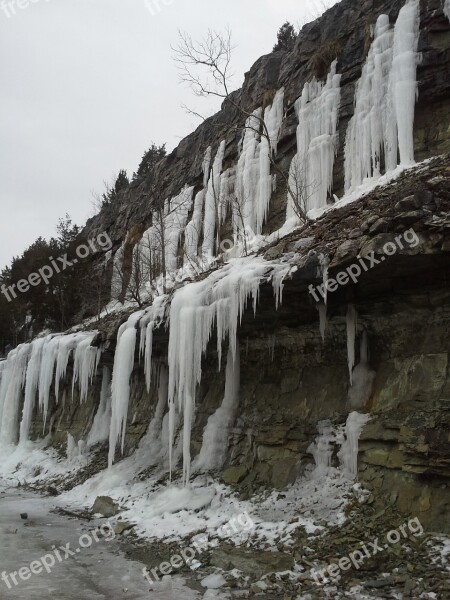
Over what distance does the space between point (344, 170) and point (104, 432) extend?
35.5 feet

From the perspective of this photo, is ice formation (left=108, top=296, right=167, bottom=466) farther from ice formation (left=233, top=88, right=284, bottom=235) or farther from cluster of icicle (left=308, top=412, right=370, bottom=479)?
ice formation (left=233, top=88, right=284, bottom=235)

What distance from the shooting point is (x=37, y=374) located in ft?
59.3

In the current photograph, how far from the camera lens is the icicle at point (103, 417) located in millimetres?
14453

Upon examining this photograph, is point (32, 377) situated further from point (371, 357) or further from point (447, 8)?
point (447, 8)

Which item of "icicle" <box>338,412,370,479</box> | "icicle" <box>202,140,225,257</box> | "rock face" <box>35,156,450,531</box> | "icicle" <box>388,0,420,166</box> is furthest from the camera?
"icicle" <box>202,140,225,257</box>

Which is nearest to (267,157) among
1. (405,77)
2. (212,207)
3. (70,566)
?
(212,207)

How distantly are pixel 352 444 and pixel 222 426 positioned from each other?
3167 millimetres

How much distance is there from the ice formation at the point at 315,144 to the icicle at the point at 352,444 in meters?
8.60

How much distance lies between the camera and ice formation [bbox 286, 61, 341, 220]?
1520 cm

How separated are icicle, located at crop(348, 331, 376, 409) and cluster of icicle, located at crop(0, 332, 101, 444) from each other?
810cm

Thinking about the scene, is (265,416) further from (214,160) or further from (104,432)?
(214,160)

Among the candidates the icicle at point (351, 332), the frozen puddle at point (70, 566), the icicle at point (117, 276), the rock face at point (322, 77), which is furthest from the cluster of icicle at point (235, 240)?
the frozen puddle at point (70, 566)

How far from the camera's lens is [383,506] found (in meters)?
6.05

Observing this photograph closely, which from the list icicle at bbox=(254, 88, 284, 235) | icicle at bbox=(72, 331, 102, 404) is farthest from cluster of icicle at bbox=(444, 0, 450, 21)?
icicle at bbox=(72, 331, 102, 404)
